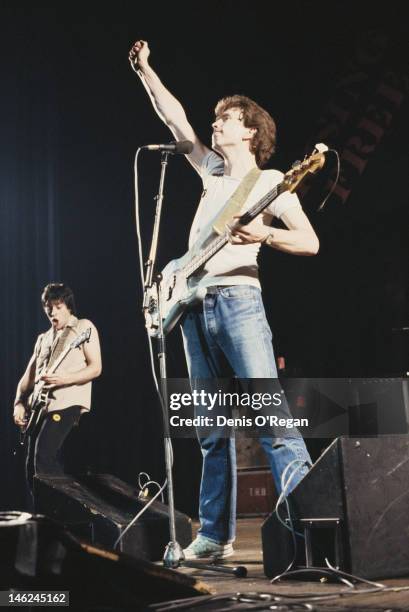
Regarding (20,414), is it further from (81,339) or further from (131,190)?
(131,190)

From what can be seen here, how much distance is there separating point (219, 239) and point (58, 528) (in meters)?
1.35

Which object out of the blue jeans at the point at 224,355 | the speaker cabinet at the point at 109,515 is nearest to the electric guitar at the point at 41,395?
the speaker cabinet at the point at 109,515

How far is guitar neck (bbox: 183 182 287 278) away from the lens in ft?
7.83

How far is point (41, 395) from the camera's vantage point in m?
4.09

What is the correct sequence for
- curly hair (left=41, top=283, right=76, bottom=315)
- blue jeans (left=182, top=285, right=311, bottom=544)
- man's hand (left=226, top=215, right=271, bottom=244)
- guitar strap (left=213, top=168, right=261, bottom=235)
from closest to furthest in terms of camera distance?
man's hand (left=226, top=215, right=271, bottom=244)
blue jeans (left=182, top=285, right=311, bottom=544)
guitar strap (left=213, top=168, right=261, bottom=235)
curly hair (left=41, top=283, right=76, bottom=315)

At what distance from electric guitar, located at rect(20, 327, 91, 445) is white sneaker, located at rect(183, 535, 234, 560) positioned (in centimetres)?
166

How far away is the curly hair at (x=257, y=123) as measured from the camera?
2.92 meters

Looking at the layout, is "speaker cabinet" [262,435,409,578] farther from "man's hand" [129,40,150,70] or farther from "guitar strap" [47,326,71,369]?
"guitar strap" [47,326,71,369]

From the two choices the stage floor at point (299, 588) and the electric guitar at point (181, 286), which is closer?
the stage floor at point (299, 588)

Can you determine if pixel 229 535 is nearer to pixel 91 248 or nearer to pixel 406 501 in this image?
pixel 406 501

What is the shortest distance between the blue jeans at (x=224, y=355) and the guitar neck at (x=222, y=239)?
0.50ft

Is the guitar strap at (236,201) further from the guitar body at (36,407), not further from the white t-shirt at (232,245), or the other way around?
the guitar body at (36,407)

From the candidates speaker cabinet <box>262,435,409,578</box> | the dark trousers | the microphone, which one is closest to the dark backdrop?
the dark trousers

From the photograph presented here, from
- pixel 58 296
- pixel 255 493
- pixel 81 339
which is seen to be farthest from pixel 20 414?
pixel 255 493
